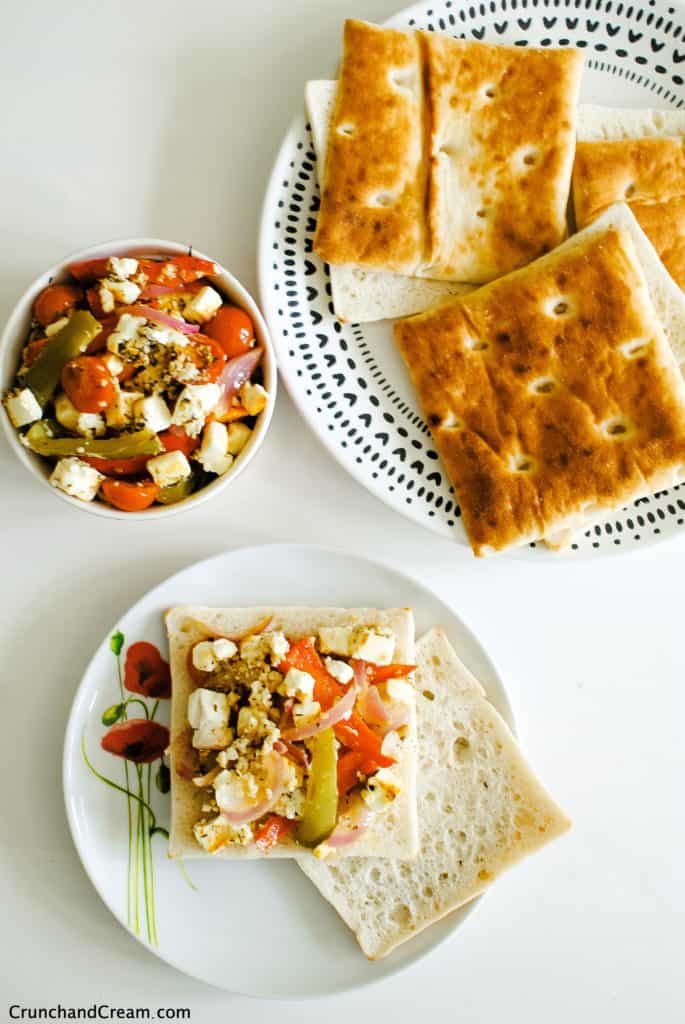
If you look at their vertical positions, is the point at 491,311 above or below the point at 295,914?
above

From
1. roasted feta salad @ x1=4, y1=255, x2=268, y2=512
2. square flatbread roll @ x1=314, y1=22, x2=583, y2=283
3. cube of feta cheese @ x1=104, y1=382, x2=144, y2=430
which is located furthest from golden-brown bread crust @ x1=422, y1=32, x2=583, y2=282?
cube of feta cheese @ x1=104, y1=382, x2=144, y2=430

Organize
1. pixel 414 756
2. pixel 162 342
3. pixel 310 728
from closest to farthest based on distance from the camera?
1. pixel 162 342
2. pixel 310 728
3. pixel 414 756

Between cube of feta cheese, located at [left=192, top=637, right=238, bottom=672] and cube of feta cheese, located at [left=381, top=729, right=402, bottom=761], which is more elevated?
cube of feta cheese, located at [left=192, top=637, right=238, bottom=672]

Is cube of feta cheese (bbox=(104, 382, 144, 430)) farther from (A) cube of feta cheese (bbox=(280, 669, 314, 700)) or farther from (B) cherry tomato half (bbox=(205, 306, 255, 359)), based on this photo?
(A) cube of feta cheese (bbox=(280, 669, 314, 700))

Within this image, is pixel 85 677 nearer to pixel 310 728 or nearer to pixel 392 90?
pixel 310 728

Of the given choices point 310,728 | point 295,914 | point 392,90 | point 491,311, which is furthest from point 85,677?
point 392,90

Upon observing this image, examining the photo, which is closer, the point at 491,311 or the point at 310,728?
the point at 310,728

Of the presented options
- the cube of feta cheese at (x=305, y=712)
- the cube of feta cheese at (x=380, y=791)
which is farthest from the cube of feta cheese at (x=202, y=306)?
the cube of feta cheese at (x=380, y=791)
